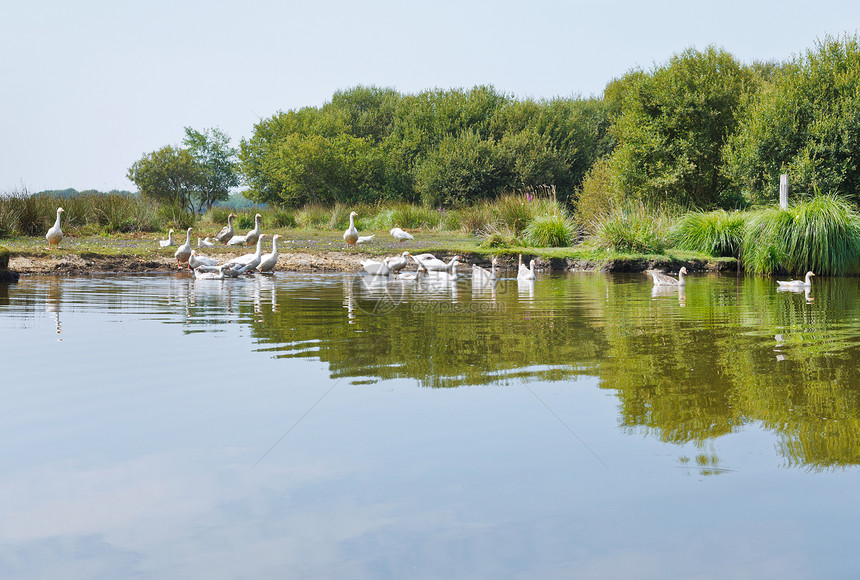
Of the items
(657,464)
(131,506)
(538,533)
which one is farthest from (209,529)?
(657,464)

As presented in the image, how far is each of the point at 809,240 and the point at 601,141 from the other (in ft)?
114

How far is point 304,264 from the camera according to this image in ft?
64.6

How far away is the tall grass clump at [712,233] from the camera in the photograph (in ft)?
70.3

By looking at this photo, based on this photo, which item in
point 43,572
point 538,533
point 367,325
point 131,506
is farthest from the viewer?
point 367,325

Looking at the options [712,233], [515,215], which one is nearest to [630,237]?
[712,233]

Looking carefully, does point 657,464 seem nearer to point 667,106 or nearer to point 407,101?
point 667,106

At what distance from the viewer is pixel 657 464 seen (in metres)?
3.52

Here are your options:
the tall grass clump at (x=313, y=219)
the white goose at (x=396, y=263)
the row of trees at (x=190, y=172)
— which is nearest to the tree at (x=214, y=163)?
the row of trees at (x=190, y=172)

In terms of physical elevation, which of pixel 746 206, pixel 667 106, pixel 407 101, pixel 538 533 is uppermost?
pixel 407 101

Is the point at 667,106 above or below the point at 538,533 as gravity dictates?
above

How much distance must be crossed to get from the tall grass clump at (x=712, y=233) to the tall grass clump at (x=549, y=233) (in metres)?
3.47

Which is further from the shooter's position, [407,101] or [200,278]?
[407,101]

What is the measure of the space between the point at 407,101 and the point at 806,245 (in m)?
46.1

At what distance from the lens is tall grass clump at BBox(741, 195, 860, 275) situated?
18312 millimetres
